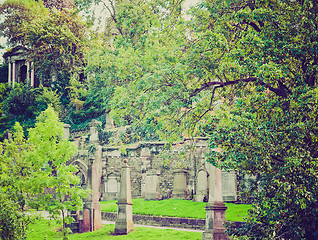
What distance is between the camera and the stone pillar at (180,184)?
30.0 meters

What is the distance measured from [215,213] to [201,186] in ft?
36.1

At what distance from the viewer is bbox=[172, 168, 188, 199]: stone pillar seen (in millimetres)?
30016

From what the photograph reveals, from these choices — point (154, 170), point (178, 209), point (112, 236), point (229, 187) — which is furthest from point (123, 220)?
point (154, 170)

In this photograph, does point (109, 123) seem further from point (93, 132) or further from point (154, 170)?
point (154, 170)

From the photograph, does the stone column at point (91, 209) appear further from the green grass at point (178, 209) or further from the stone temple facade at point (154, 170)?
the stone temple facade at point (154, 170)

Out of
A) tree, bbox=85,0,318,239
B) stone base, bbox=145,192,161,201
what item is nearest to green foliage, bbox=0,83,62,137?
stone base, bbox=145,192,161,201

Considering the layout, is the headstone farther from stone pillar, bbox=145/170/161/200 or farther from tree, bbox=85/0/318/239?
tree, bbox=85/0/318/239

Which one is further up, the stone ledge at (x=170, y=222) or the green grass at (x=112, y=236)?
the stone ledge at (x=170, y=222)

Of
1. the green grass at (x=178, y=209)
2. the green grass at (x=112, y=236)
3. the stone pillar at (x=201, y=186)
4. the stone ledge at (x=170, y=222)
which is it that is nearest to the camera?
the green grass at (x=112, y=236)

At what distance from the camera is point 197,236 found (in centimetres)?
1827

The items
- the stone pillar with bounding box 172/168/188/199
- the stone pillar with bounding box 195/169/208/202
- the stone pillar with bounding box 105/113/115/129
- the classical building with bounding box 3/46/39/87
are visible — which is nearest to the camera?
the stone pillar with bounding box 195/169/208/202

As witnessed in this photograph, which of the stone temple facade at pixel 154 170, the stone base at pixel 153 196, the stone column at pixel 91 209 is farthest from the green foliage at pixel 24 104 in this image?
the stone column at pixel 91 209

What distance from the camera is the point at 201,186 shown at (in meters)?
27.3

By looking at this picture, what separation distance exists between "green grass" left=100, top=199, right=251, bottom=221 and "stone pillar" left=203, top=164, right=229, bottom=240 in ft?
14.6
